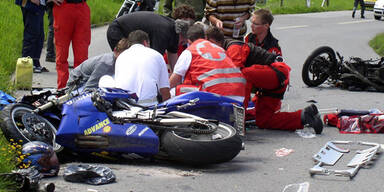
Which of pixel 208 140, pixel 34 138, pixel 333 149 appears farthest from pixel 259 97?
pixel 34 138

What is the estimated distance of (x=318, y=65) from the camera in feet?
36.7

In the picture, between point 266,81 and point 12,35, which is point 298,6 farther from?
point 266,81

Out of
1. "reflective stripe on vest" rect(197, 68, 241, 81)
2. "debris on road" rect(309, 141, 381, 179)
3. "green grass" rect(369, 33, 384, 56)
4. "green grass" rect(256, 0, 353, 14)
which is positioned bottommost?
"green grass" rect(256, 0, 353, 14)

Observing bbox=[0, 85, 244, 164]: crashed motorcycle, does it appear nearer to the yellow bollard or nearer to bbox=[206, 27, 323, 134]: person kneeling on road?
bbox=[206, 27, 323, 134]: person kneeling on road

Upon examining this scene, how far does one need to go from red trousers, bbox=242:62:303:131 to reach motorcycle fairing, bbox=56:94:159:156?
201 centimetres

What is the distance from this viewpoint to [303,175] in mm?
6301

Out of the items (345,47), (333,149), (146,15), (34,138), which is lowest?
(345,47)

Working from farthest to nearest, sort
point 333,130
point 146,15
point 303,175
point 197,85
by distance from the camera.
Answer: point 146,15 < point 333,130 < point 197,85 < point 303,175

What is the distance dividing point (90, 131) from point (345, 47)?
1306 centimetres

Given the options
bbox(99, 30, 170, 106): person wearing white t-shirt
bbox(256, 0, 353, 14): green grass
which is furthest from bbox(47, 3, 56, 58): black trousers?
bbox(256, 0, 353, 14): green grass

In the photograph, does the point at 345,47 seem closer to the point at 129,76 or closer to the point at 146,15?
the point at 146,15

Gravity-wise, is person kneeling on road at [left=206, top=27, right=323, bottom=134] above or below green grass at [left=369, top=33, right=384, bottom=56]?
above

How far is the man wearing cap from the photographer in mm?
9047

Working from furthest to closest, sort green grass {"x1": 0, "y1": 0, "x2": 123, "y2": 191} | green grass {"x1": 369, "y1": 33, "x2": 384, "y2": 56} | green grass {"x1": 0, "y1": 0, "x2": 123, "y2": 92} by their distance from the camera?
green grass {"x1": 369, "y1": 33, "x2": 384, "y2": 56} < green grass {"x1": 0, "y1": 0, "x2": 123, "y2": 92} < green grass {"x1": 0, "y1": 0, "x2": 123, "y2": 191}
